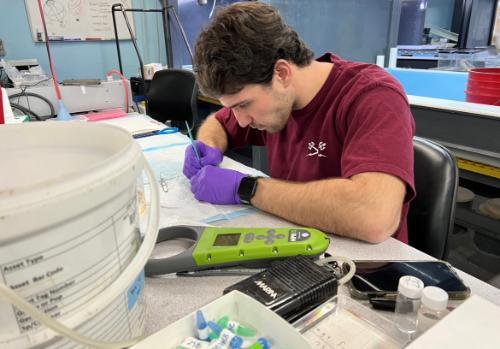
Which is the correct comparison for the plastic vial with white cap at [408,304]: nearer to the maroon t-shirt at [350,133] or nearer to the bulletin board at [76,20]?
the maroon t-shirt at [350,133]

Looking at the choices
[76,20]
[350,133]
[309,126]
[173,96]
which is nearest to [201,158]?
[309,126]

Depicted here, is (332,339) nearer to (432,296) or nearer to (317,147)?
(432,296)

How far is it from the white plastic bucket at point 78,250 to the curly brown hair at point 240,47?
1.69 feet

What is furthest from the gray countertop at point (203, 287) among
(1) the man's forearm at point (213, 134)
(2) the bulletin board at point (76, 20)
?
(2) the bulletin board at point (76, 20)

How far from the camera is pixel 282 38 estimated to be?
944 mm

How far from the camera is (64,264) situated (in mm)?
317

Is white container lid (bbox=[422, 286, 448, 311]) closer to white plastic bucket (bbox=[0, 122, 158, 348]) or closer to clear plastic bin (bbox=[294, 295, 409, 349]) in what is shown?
clear plastic bin (bbox=[294, 295, 409, 349])

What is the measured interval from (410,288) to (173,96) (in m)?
2.22

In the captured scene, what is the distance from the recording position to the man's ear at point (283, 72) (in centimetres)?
95

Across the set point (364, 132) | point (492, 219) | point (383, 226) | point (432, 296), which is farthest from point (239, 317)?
point (492, 219)

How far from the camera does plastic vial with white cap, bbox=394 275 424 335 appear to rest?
492 millimetres

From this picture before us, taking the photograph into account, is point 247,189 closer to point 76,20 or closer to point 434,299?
point 434,299

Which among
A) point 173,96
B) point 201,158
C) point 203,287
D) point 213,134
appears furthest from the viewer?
point 173,96

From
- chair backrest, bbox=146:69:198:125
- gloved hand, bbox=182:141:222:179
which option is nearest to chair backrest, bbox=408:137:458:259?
gloved hand, bbox=182:141:222:179
